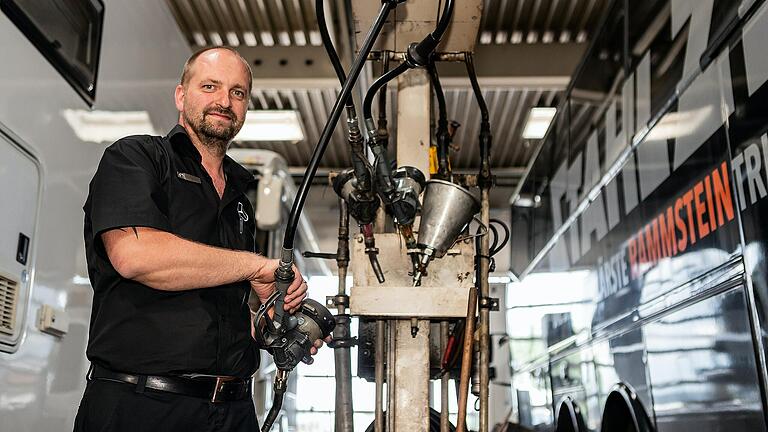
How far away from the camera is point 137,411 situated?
Result: 1.75 metres

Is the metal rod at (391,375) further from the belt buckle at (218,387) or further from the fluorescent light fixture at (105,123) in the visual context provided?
the fluorescent light fixture at (105,123)

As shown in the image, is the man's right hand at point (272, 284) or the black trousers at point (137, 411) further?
the man's right hand at point (272, 284)

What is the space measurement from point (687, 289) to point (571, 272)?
159cm

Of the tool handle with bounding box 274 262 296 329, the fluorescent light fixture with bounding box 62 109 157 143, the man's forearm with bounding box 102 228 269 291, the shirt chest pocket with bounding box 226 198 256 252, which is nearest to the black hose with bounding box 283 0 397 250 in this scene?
the tool handle with bounding box 274 262 296 329

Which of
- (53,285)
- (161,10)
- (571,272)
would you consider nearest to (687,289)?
(571,272)

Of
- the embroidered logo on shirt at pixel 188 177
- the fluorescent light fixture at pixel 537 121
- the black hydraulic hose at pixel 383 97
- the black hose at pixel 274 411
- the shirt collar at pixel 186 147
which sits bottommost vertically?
the black hose at pixel 274 411

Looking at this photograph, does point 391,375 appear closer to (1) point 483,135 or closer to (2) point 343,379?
(2) point 343,379

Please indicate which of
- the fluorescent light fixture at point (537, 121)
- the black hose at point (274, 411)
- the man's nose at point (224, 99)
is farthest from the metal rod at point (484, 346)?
the fluorescent light fixture at point (537, 121)

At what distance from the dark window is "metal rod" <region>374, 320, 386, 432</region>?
1448 mm

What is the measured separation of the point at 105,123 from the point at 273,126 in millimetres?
4751

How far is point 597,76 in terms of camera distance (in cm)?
395

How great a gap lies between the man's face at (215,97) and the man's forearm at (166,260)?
408 mm

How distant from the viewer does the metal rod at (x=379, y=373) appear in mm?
2422

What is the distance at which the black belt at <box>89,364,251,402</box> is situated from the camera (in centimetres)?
177
